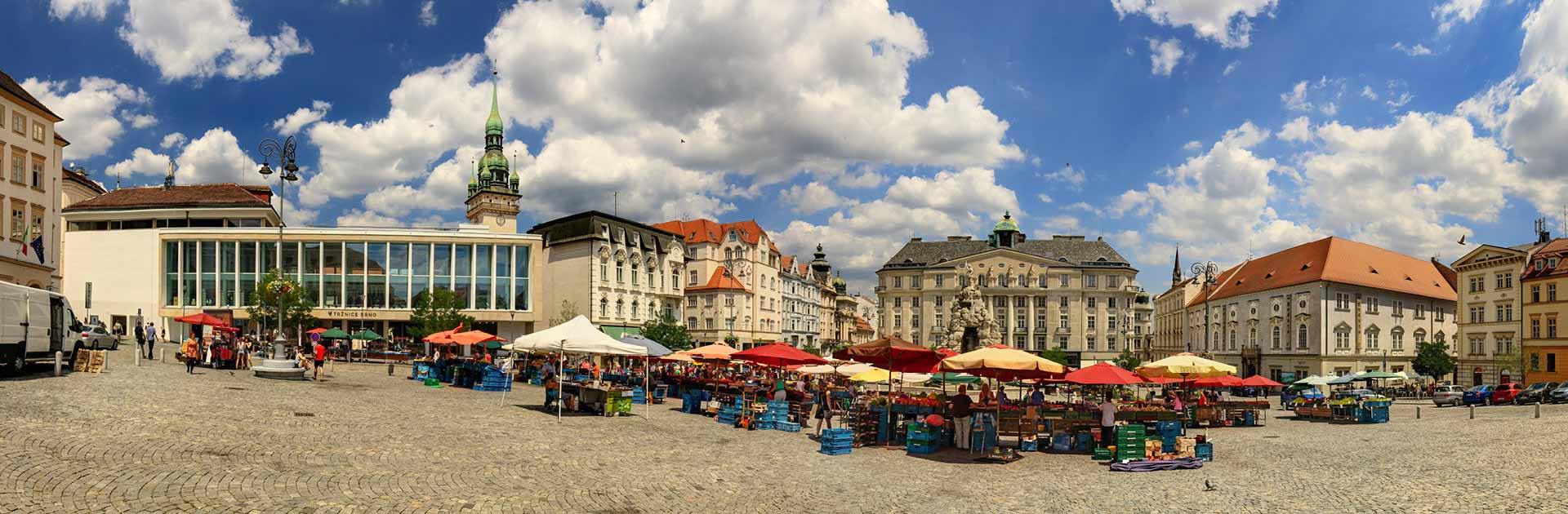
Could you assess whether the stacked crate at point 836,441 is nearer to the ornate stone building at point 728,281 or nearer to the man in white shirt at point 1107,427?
the man in white shirt at point 1107,427

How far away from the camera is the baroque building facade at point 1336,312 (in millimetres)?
67625

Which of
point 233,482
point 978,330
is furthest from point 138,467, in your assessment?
point 978,330

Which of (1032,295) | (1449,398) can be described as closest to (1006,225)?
(1032,295)

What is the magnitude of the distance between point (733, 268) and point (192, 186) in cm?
4756

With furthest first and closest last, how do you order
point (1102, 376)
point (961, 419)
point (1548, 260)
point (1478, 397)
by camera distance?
point (1548, 260), point (1478, 397), point (1102, 376), point (961, 419)

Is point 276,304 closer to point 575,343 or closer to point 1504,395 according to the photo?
point 575,343

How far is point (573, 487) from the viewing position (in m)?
13.0

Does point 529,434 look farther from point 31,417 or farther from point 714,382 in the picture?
point 714,382

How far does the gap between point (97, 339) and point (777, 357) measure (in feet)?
80.5

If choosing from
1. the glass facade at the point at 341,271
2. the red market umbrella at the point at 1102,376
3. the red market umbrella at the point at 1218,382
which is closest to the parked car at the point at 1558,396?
the red market umbrella at the point at 1218,382

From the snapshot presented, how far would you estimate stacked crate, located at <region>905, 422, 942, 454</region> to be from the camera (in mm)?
19094

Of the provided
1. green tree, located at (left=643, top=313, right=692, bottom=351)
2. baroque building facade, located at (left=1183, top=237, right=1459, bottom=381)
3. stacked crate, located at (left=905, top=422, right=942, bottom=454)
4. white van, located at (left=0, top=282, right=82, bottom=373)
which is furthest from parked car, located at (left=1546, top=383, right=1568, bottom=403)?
green tree, located at (left=643, top=313, right=692, bottom=351)

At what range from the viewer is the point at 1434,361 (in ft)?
198

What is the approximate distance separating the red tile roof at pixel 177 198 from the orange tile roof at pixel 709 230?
38.0 m
